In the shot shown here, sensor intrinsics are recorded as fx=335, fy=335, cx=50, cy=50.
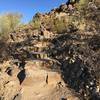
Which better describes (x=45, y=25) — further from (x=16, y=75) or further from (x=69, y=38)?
(x=16, y=75)

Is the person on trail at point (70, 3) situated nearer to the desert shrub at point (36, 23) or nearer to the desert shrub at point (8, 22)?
the desert shrub at point (36, 23)

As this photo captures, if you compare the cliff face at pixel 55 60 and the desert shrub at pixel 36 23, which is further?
the desert shrub at pixel 36 23

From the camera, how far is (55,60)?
41.8 ft

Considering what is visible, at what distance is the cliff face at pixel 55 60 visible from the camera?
11.1 metres

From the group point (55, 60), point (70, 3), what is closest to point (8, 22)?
point (70, 3)

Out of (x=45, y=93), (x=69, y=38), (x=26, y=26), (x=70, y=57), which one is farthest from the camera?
(x=26, y=26)

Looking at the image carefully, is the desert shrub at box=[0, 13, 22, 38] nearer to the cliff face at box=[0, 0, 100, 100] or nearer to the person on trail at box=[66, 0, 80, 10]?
the cliff face at box=[0, 0, 100, 100]

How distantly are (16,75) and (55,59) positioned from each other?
1614 mm

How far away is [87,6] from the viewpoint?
651 inches

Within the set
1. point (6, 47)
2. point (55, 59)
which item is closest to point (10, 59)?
point (6, 47)

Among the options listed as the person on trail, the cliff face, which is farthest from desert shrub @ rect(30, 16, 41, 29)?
the person on trail

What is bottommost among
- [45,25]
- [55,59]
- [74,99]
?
[74,99]

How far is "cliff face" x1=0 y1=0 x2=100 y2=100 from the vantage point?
437 inches

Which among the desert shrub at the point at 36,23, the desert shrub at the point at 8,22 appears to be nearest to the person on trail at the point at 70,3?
the desert shrub at the point at 36,23
